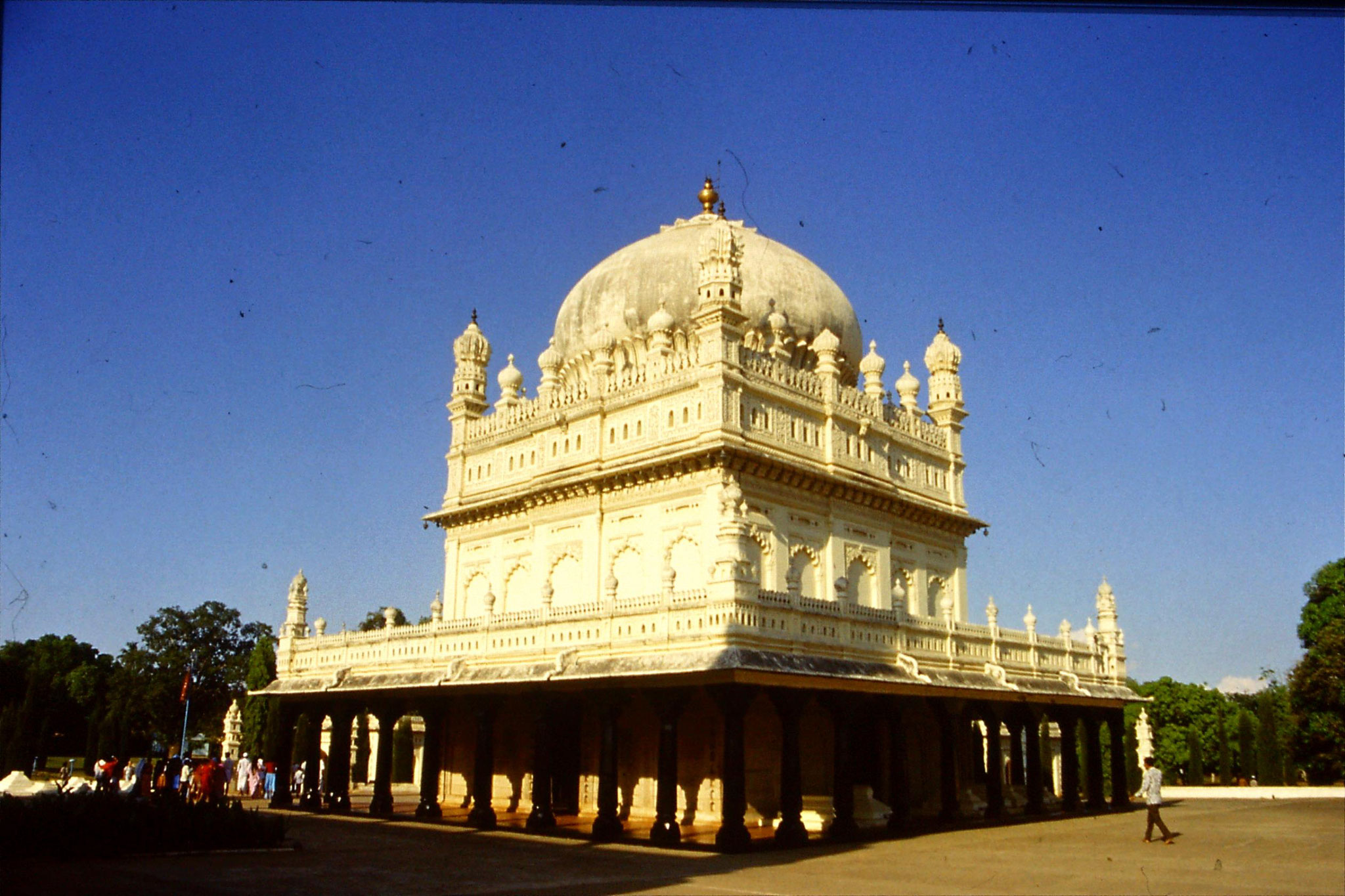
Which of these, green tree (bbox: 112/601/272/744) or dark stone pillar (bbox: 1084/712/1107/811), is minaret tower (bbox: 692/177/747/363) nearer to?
dark stone pillar (bbox: 1084/712/1107/811)

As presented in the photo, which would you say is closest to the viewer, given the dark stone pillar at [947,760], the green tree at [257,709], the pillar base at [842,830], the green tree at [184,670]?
the pillar base at [842,830]

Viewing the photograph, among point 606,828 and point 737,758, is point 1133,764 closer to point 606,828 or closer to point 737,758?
point 606,828

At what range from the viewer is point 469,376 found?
3120 centimetres

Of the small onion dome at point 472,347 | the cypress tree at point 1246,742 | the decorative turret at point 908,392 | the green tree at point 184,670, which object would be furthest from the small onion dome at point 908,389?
the green tree at point 184,670

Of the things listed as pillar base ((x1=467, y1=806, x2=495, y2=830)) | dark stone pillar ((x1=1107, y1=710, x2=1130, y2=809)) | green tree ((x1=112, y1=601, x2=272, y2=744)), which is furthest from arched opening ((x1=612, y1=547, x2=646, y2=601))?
green tree ((x1=112, y1=601, x2=272, y2=744))

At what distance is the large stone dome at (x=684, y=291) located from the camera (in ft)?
96.5

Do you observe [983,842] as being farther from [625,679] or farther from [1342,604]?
[1342,604]

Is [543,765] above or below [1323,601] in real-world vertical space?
below

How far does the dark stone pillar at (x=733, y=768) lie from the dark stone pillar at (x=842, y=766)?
2.19 meters

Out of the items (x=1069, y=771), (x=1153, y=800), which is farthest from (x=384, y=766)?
→ (x=1069, y=771)

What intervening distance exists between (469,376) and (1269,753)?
1238 inches

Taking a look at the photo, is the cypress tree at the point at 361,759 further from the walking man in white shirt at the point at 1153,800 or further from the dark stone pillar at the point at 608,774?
the walking man in white shirt at the point at 1153,800

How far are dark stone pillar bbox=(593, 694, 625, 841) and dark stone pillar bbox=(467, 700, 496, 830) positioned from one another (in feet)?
10.00

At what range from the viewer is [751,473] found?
2431 centimetres
